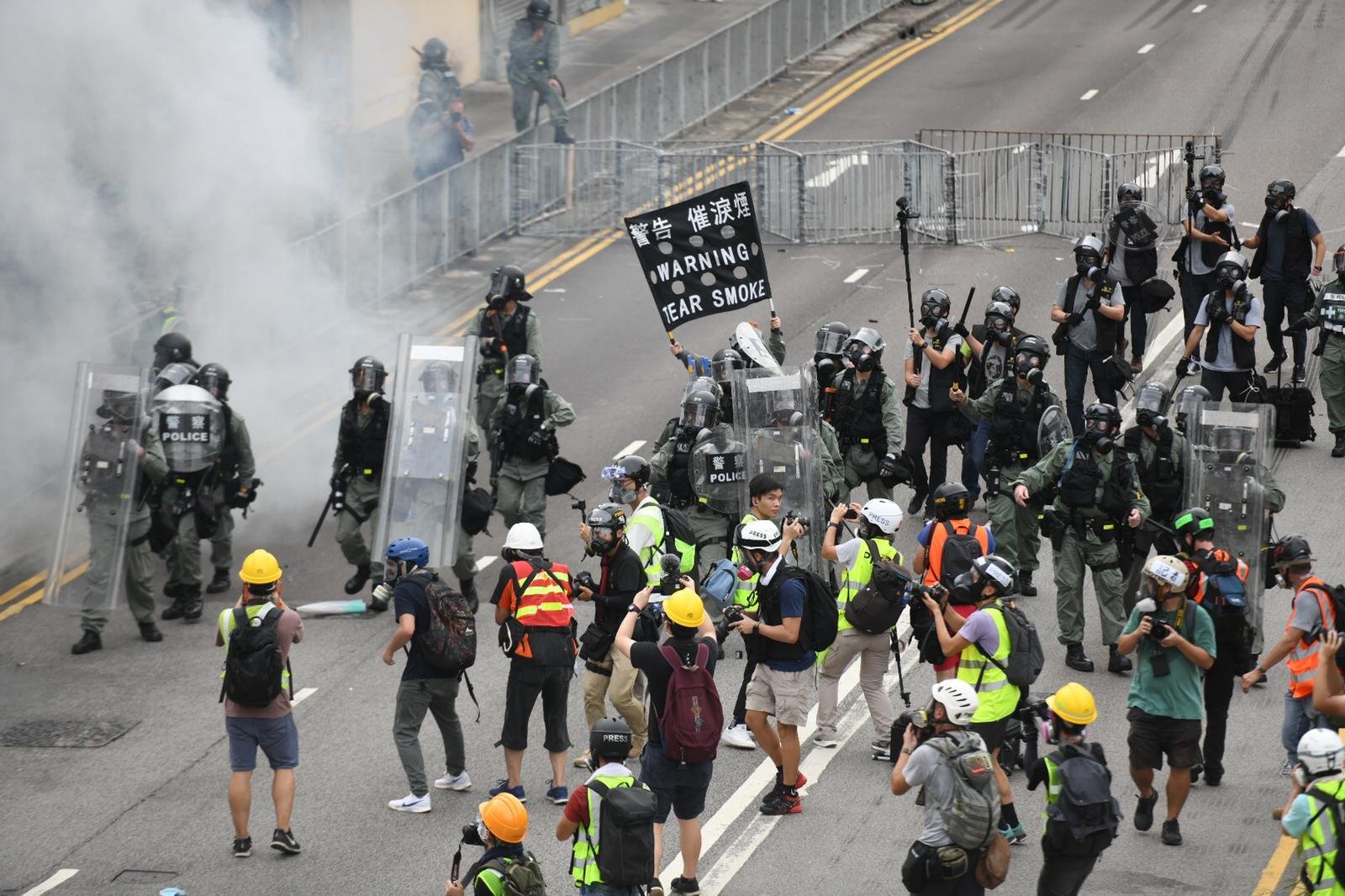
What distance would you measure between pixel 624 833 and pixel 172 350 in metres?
7.46

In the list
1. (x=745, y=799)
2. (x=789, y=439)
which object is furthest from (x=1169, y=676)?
(x=789, y=439)

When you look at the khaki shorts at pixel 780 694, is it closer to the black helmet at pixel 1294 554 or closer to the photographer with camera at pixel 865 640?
the photographer with camera at pixel 865 640

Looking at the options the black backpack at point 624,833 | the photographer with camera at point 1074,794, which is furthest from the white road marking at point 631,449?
the photographer with camera at point 1074,794

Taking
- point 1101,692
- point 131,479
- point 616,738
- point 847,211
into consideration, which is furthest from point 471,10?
point 616,738

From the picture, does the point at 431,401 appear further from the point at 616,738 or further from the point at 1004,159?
the point at 1004,159

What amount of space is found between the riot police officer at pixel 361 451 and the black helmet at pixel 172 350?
1.57 m

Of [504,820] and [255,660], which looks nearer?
[504,820]

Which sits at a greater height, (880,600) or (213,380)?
(213,380)

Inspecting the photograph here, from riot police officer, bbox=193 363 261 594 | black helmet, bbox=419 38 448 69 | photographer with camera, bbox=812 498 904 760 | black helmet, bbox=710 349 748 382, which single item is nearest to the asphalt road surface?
photographer with camera, bbox=812 498 904 760

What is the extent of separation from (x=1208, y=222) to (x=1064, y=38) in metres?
14.4

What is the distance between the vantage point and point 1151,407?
41.8 ft

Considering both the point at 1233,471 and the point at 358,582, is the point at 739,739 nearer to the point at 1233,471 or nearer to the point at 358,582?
the point at 1233,471

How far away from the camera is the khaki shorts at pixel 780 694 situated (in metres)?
10.5

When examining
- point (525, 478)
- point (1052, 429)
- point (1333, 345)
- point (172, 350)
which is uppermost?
point (172, 350)
